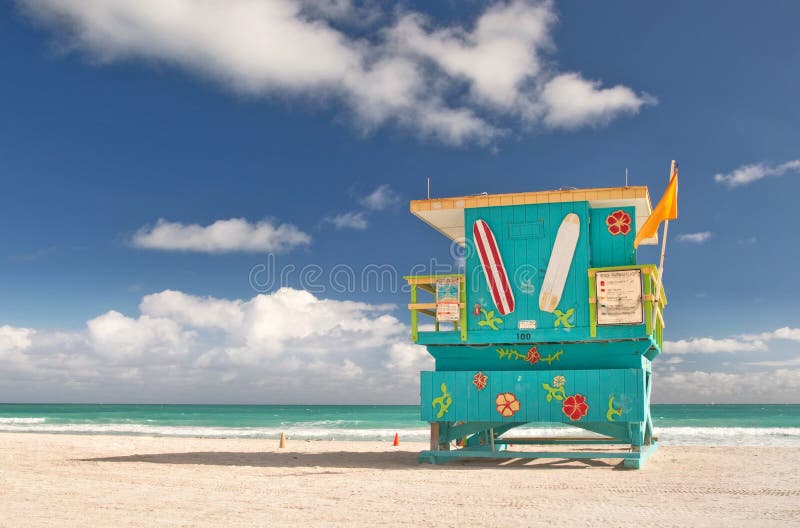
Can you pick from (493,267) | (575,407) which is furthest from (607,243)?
(575,407)

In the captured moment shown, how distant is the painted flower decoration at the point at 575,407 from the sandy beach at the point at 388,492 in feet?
4.00

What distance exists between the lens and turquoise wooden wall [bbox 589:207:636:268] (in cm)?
1798

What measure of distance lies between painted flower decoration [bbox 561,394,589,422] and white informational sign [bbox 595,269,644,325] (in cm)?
176

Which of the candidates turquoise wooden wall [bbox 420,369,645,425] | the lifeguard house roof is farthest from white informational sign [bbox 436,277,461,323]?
the lifeguard house roof

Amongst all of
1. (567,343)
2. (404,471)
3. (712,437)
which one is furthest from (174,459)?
(712,437)

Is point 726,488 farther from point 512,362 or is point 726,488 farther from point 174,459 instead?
point 174,459

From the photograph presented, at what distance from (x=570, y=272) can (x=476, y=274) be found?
2.19m

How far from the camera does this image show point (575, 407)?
682 inches

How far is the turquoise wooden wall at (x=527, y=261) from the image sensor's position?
17737mm

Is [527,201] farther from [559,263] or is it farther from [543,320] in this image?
[543,320]

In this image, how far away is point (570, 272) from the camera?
17.8 meters

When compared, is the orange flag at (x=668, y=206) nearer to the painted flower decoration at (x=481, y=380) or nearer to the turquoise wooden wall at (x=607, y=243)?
the turquoise wooden wall at (x=607, y=243)

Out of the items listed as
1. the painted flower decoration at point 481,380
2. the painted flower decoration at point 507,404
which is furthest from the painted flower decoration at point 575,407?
the painted flower decoration at point 481,380

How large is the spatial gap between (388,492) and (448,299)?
604 centimetres
